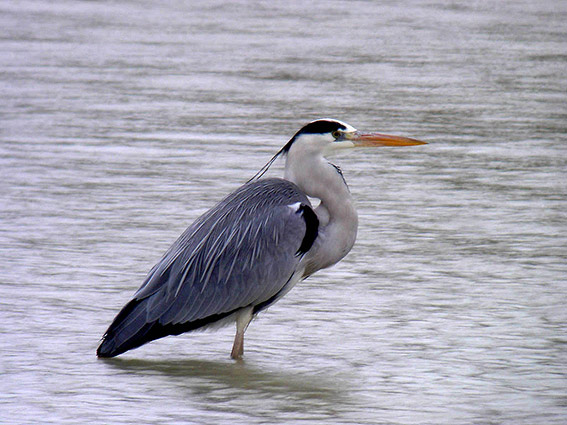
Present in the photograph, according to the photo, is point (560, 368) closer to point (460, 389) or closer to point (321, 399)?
point (460, 389)

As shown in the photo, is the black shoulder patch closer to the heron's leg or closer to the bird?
the bird

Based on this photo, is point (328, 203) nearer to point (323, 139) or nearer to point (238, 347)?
point (323, 139)

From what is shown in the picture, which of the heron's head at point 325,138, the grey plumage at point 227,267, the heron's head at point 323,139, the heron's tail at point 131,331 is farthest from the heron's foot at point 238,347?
the heron's head at point 325,138

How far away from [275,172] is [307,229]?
4335mm

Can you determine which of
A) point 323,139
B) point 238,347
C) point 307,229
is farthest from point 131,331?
point 323,139

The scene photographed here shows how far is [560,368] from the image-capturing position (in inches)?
231

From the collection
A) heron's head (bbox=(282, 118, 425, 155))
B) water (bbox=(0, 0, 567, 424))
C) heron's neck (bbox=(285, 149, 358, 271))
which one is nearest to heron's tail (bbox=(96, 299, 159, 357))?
water (bbox=(0, 0, 567, 424))

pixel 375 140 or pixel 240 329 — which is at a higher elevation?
pixel 375 140

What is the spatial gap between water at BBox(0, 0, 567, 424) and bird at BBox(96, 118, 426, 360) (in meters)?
0.20

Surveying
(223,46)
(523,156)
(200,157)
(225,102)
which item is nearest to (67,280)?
(200,157)

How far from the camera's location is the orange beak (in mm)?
6590

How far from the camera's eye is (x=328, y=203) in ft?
21.3

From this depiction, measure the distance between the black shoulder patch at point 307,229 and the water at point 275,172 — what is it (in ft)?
1.56

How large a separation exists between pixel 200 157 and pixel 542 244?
12.2 feet
